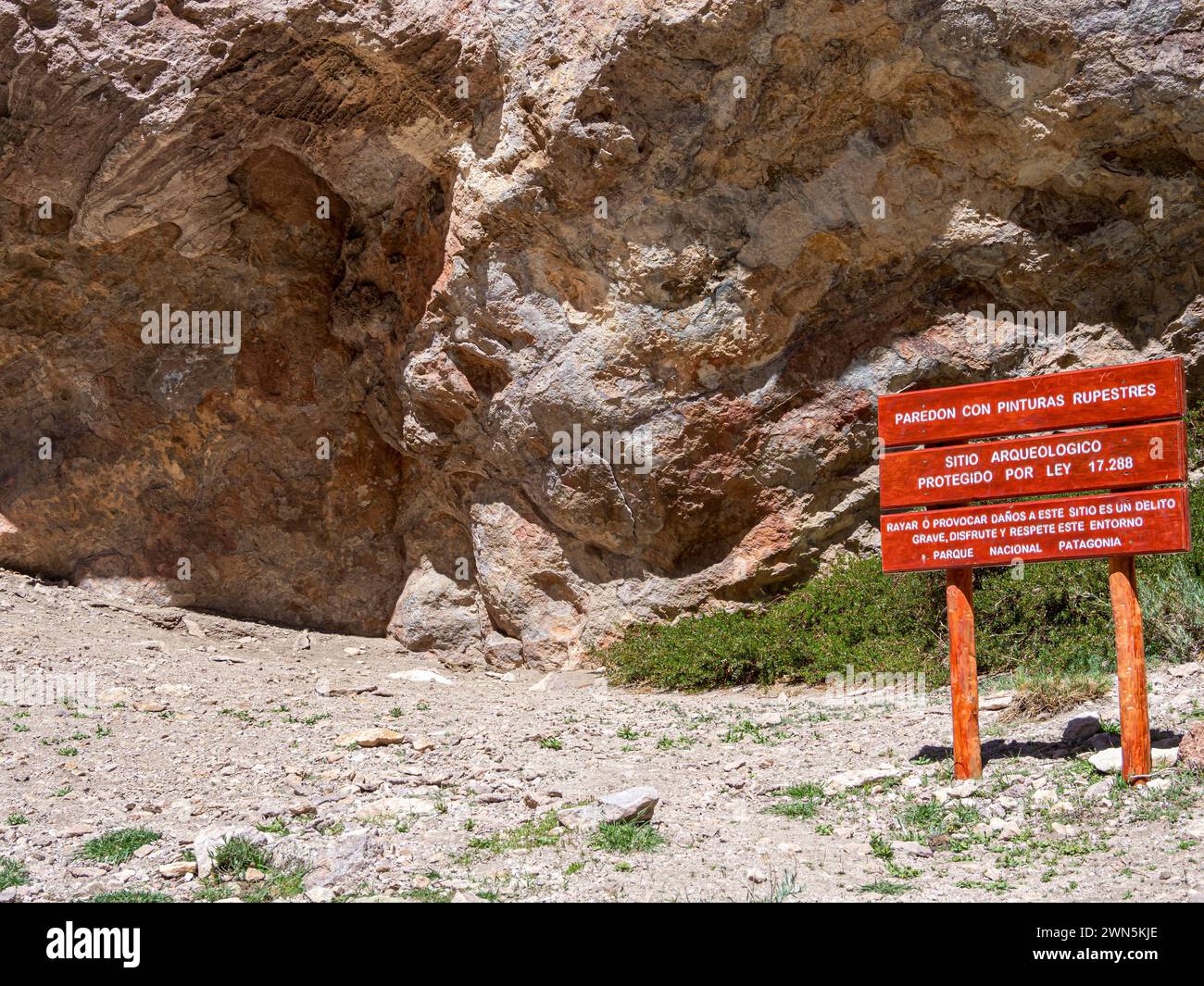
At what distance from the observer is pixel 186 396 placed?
11383 millimetres

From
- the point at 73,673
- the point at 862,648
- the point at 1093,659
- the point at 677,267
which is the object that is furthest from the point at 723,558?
the point at 73,673

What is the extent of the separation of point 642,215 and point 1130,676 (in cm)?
552

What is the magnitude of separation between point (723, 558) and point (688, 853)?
5275mm

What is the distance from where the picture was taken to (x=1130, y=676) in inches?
206

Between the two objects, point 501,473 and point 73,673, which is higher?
point 501,473

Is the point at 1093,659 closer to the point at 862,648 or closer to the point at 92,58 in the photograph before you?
the point at 862,648

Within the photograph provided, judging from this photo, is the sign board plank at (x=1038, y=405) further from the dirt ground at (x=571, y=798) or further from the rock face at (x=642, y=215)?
the rock face at (x=642, y=215)
